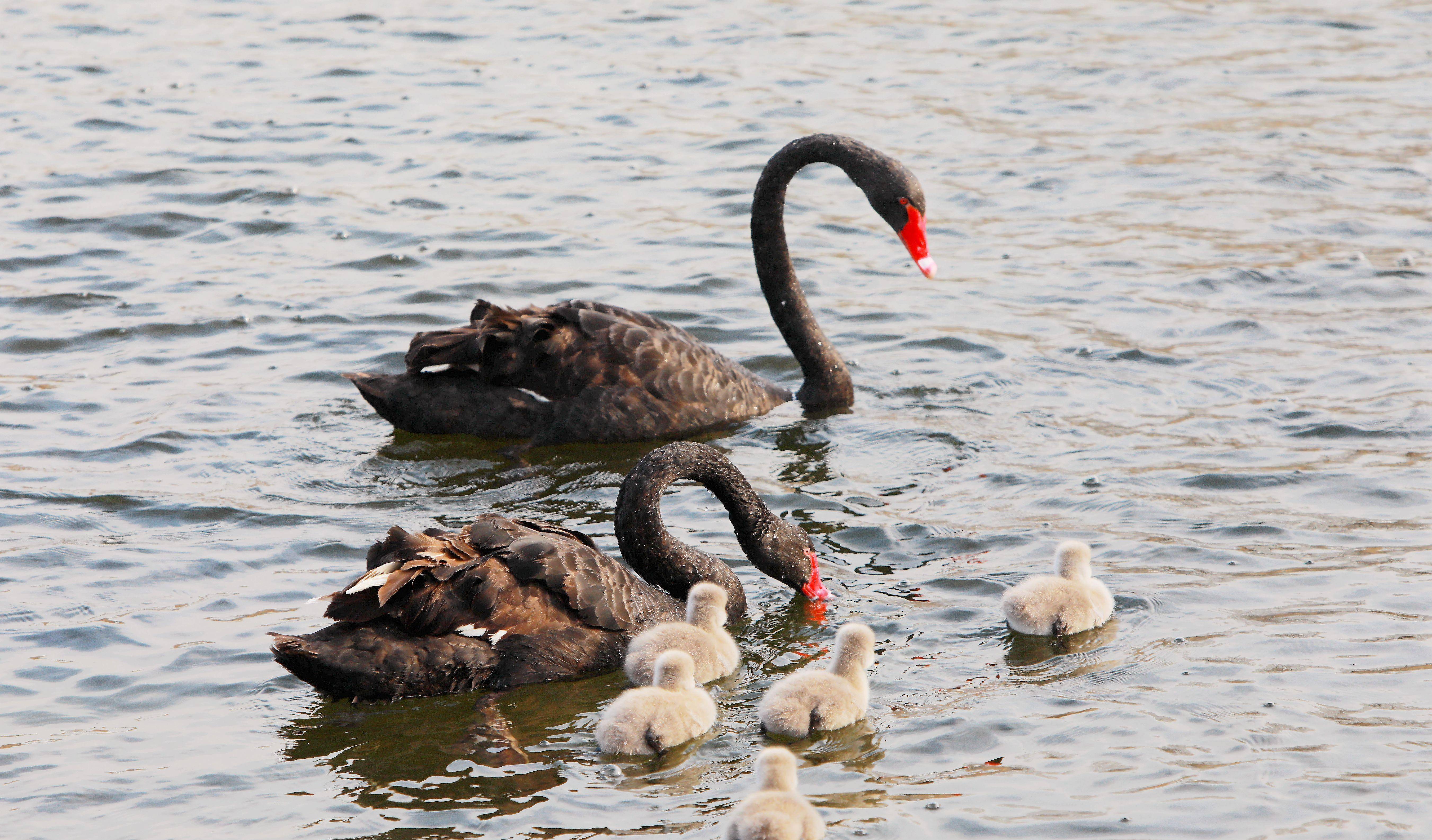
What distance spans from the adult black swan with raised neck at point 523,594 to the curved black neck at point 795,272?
2.49 m

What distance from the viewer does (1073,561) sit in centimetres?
611

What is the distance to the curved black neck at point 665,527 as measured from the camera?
20.7 ft

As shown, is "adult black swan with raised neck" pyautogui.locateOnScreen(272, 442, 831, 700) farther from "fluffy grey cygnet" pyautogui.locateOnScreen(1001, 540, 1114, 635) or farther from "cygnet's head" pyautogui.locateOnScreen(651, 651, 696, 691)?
"fluffy grey cygnet" pyautogui.locateOnScreen(1001, 540, 1114, 635)

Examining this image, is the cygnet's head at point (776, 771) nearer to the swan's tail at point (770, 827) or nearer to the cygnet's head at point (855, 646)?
the swan's tail at point (770, 827)

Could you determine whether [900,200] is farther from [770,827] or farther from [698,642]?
[770,827]

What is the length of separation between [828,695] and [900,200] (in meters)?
4.24

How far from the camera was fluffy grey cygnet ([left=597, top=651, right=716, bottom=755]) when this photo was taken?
5.18 metres

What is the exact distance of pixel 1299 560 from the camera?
Result: 264 inches

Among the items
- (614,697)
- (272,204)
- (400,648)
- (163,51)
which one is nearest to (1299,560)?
(614,697)

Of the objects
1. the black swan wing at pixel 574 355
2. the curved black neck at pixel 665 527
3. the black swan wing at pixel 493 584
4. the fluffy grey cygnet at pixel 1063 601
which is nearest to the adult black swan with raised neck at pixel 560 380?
the black swan wing at pixel 574 355

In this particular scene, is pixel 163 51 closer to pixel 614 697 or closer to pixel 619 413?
pixel 619 413

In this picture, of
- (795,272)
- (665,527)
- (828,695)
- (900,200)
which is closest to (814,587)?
(665,527)

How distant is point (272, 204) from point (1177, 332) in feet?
22.5

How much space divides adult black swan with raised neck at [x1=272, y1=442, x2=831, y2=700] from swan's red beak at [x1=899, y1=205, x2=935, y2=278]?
2675mm
